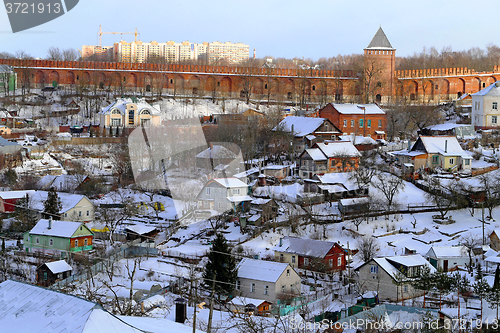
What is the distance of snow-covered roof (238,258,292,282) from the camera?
12.4 meters

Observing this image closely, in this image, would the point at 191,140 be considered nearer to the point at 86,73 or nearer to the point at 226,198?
the point at 226,198

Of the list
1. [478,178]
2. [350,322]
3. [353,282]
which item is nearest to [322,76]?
[478,178]

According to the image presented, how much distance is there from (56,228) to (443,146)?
464 inches

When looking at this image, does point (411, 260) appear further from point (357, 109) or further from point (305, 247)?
point (357, 109)

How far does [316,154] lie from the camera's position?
63.8ft

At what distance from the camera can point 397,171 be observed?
63.9 feet

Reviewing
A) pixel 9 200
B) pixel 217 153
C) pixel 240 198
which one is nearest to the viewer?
pixel 240 198

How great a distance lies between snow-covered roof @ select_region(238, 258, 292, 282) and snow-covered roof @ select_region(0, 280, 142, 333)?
21.9 ft

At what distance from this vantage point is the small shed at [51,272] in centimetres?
1309

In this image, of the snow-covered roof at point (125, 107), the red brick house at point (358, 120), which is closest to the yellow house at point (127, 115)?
the snow-covered roof at point (125, 107)

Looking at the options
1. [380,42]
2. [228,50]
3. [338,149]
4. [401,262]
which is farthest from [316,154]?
[228,50]

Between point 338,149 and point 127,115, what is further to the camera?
point 127,115

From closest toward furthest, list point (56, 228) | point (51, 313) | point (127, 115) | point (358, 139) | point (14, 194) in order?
point (51, 313) < point (56, 228) < point (14, 194) < point (358, 139) < point (127, 115)

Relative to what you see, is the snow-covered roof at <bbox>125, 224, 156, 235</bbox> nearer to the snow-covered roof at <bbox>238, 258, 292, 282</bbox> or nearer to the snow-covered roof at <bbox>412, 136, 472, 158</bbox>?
the snow-covered roof at <bbox>238, 258, 292, 282</bbox>
